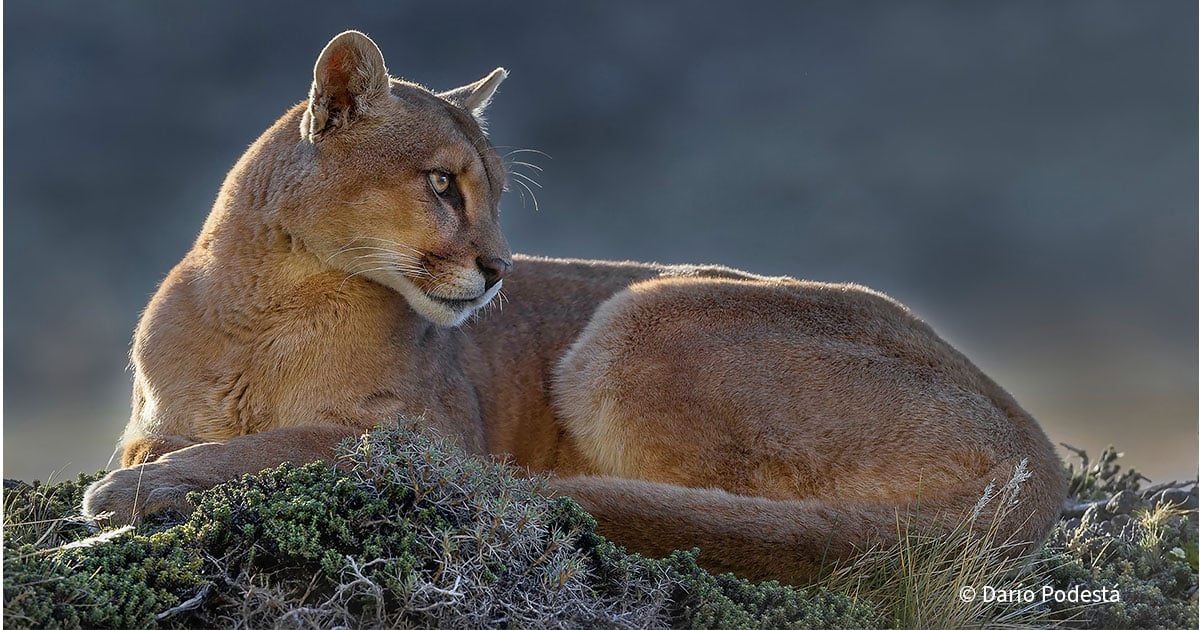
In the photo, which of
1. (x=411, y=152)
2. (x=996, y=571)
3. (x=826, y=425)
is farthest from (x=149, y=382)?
(x=996, y=571)

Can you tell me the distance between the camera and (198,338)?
5.55 metres

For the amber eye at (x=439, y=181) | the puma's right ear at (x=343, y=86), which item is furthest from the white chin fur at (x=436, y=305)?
the puma's right ear at (x=343, y=86)

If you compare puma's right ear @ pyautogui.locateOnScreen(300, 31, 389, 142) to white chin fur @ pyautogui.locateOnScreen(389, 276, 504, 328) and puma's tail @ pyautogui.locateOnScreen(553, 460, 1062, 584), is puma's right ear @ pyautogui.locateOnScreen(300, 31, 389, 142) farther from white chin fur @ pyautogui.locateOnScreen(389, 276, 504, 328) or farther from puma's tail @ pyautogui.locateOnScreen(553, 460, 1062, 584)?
puma's tail @ pyautogui.locateOnScreen(553, 460, 1062, 584)

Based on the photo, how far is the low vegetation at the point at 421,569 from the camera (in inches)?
142

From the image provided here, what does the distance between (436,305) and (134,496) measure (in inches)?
64.1

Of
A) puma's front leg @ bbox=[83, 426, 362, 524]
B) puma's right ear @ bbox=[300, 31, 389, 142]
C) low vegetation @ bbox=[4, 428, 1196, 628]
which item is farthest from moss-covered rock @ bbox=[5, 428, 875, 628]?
puma's right ear @ bbox=[300, 31, 389, 142]

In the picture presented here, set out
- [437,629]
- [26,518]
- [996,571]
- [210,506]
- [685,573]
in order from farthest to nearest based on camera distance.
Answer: [26,518] → [996,571] → [685,573] → [210,506] → [437,629]

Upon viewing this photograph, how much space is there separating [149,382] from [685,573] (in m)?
2.98

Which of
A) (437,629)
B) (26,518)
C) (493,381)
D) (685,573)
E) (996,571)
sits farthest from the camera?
(493,381)

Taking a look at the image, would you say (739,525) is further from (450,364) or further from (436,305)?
(450,364)

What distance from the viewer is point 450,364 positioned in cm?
612

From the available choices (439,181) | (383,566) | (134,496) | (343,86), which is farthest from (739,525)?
(343,86)

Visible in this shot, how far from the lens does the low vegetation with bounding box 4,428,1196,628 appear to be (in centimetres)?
360

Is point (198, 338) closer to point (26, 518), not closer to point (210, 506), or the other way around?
point (26, 518)
